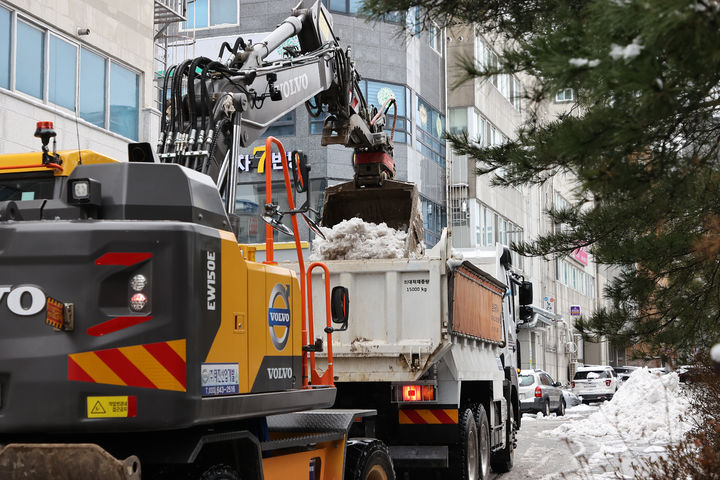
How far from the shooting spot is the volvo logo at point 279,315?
263 inches

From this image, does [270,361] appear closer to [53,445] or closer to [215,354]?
[215,354]

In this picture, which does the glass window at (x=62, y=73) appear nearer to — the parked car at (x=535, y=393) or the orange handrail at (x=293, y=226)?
the orange handrail at (x=293, y=226)

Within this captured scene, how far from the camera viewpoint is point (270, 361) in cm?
664

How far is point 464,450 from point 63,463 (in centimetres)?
661

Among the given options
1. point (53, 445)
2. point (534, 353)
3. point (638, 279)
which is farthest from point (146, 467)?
point (534, 353)

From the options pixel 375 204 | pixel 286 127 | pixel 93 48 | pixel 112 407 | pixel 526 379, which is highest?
pixel 286 127

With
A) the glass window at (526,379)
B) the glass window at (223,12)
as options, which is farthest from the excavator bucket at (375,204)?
the glass window at (223,12)

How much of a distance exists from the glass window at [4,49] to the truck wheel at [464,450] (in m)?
10.1

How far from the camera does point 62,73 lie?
18.6m

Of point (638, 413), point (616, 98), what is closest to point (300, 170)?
point (616, 98)

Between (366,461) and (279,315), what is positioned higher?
(279,315)

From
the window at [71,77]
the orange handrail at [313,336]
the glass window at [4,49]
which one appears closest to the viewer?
the orange handrail at [313,336]

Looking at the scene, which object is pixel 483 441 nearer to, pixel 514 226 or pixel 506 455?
pixel 506 455

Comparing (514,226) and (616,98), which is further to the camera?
(514,226)
